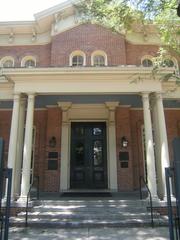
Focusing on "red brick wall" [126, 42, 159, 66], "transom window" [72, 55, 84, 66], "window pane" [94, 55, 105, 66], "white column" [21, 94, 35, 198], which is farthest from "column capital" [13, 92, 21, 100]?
"red brick wall" [126, 42, 159, 66]

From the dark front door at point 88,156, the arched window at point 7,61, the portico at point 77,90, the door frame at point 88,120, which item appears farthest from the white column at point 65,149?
the arched window at point 7,61

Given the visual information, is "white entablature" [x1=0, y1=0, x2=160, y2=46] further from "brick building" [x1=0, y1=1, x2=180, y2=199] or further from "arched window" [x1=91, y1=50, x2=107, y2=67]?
"arched window" [x1=91, y1=50, x2=107, y2=67]

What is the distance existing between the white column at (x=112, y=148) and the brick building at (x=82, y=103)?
0.15 feet

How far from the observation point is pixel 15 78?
9.60 metres

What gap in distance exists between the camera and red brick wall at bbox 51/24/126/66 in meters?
12.9

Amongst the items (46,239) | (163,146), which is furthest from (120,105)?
(46,239)

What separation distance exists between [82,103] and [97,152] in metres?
Answer: 2.50

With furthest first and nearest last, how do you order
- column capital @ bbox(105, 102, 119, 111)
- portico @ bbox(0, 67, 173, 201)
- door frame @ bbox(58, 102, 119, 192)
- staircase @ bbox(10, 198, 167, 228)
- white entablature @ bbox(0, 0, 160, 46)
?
white entablature @ bbox(0, 0, 160, 46) → column capital @ bbox(105, 102, 119, 111) → door frame @ bbox(58, 102, 119, 192) → portico @ bbox(0, 67, 173, 201) → staircase @ bbox(10, 198, 167, 228)

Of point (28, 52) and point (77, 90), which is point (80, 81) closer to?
point (77, 90)

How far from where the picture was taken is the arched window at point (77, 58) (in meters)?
13.1

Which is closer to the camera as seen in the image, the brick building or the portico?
the portico

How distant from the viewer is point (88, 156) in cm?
1247

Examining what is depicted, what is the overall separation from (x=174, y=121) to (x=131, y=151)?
8.85ft

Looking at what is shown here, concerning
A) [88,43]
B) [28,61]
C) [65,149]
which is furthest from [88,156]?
[28,61]
